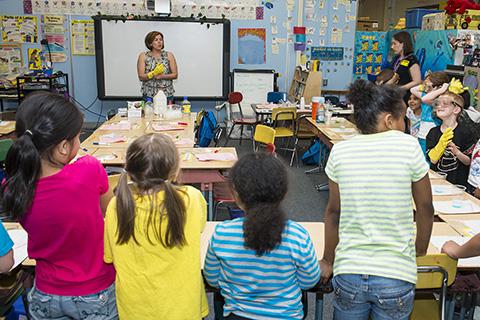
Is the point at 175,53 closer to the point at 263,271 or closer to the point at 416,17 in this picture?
the point at 416,17

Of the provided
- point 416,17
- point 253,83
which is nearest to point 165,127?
point 253,83

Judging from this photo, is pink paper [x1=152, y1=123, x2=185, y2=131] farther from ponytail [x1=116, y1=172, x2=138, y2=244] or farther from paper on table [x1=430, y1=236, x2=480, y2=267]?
ponytail [x1=116, y1=172, x2=138, y2=244]

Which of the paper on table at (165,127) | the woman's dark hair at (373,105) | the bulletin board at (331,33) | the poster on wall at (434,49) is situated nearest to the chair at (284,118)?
the paper on table at (165,127)

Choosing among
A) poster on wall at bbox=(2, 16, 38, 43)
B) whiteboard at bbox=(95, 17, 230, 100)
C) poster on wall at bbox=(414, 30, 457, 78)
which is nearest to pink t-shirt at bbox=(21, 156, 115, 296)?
poster on wall at bbox=(414, 30, 457, 78)

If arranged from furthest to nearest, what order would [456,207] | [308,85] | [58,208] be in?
[308,85]
[456,207]
[58,208]

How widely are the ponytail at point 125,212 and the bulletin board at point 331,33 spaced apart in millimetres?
7274

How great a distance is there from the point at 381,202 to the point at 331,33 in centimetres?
722

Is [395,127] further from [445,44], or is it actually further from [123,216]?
[445,44]

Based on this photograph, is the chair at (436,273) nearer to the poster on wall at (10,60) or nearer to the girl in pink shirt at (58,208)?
the girl in pink shirt at (58,208)

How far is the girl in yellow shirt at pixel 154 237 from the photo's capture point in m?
1.49

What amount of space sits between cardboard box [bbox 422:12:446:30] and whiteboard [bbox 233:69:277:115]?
2.55 meters

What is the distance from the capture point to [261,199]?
1456mm

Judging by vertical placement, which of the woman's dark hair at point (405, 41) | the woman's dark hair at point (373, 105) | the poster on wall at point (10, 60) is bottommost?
the woman's dark hair at point (373, 105)

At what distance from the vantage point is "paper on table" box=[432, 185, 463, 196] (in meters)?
2.88
